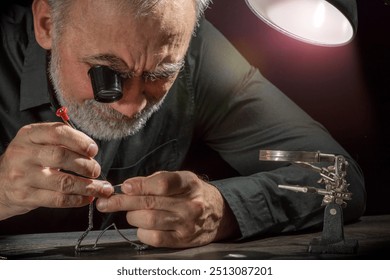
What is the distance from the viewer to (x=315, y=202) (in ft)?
4.94

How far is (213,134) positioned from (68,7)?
1.35 feet

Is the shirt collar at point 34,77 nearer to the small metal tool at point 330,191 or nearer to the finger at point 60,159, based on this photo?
the finger at point 60,159

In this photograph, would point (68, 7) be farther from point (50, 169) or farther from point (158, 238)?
point (158, 238)

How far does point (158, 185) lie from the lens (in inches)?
53.1

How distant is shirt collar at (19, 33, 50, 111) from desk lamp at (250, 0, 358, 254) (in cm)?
46

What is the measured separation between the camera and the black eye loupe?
54.7 inches

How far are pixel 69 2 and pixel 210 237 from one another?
570 mm

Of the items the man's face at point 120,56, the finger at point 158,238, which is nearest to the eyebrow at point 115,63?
the man's face at point 120,56

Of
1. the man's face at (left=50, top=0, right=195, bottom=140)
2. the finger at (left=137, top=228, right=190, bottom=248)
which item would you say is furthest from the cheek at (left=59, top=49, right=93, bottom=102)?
the finger at (left=137, top=228, right=190, bottom=248)

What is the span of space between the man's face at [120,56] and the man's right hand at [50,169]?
0.10 m

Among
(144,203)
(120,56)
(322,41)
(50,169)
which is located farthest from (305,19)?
(50,169)

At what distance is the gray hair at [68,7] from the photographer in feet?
4.50
